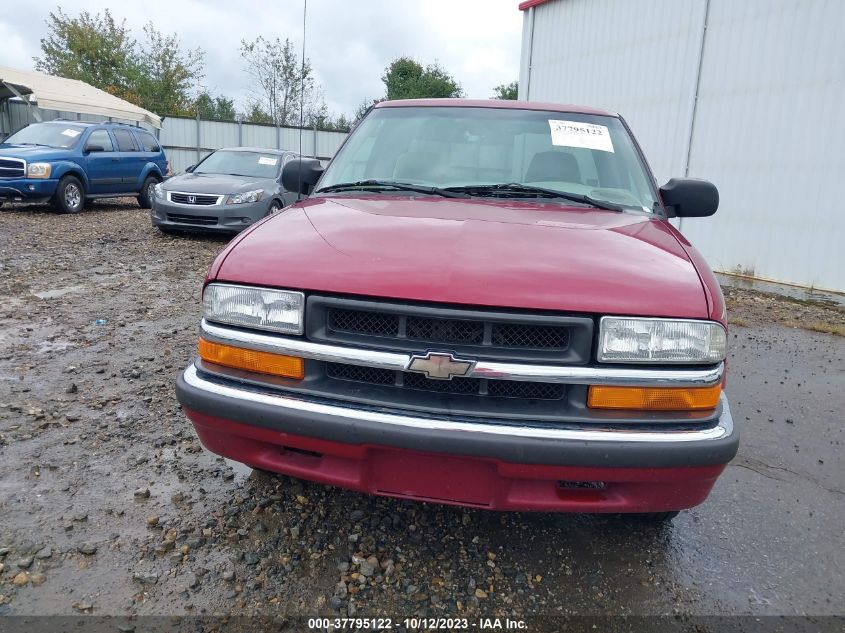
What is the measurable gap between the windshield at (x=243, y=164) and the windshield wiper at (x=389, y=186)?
722cm

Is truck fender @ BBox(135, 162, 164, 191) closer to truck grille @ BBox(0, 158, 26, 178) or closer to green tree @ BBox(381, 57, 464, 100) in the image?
truck grille @ BBox(0, 158, 26, 178)

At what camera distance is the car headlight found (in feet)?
28.7

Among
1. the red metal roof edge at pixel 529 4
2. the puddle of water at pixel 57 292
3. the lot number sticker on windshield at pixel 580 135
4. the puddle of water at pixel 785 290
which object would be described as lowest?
the puddle of water at pixel 57 292

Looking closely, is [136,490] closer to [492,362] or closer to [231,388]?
[231,388]

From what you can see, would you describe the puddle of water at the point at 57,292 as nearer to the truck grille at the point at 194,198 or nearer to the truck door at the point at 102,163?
the truck grille at the point at 194,198

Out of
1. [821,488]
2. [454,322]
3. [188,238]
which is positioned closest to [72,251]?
[188,238]

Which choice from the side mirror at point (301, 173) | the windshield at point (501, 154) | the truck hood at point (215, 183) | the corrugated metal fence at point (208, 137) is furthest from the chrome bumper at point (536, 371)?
the corrugated metal fence at point (208, 137)

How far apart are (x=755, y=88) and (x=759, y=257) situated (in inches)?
92.7

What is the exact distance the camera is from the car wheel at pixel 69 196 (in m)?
10.9

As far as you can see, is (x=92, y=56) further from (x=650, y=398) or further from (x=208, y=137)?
(x=650, y=398)

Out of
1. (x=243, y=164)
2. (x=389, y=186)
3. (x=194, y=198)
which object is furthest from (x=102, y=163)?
(x=389, y=186)

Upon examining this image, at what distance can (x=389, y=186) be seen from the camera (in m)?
2.79

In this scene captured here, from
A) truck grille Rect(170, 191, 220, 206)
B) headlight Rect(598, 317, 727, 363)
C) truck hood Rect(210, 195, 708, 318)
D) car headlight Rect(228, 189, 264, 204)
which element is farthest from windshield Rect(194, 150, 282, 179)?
headlight Rect(598, 317, 727, 363)

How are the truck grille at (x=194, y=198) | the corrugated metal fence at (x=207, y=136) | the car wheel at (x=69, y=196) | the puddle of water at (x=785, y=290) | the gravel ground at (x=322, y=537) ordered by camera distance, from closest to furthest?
1. the gravel ground at (x=322, y=537)
2. the puddle of water at (x=785, y=290)
3. the truck grille at (x=194, y=198)
4. the car wheel at (x=69, y=196)
5. the corrugated metal fence at (x=207, y=136)
